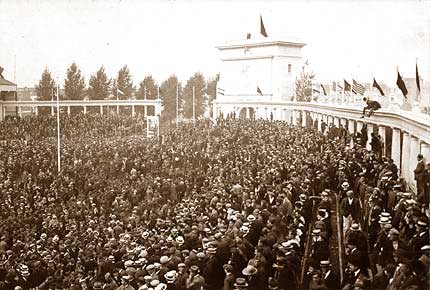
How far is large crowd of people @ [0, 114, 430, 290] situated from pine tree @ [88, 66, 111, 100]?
24583 mm

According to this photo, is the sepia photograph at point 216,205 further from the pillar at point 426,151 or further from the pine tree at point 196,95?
the pine tree at point 196,95

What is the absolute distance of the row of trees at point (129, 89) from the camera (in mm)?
39375

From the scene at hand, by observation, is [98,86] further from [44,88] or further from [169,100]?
[44,88]

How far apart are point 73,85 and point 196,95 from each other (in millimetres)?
10017

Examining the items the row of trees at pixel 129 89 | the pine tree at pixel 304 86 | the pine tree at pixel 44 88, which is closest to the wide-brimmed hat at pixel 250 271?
the row of trees at pixel 129 89

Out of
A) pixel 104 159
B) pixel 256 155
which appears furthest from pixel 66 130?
pixel 256 155

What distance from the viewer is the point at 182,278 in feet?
22.0

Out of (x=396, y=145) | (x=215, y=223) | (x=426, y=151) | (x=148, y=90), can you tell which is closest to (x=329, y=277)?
(x=215, y=223)

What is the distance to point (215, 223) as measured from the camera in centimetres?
926

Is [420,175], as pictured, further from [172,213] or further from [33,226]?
[33,226]

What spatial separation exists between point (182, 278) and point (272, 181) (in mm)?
5272

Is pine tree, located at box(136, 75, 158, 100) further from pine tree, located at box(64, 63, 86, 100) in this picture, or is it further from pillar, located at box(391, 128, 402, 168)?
pillar, located at box(391, 128, 402, 168)

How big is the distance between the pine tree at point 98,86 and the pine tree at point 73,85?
3.18 feet

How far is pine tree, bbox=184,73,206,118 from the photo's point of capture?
133 feet
